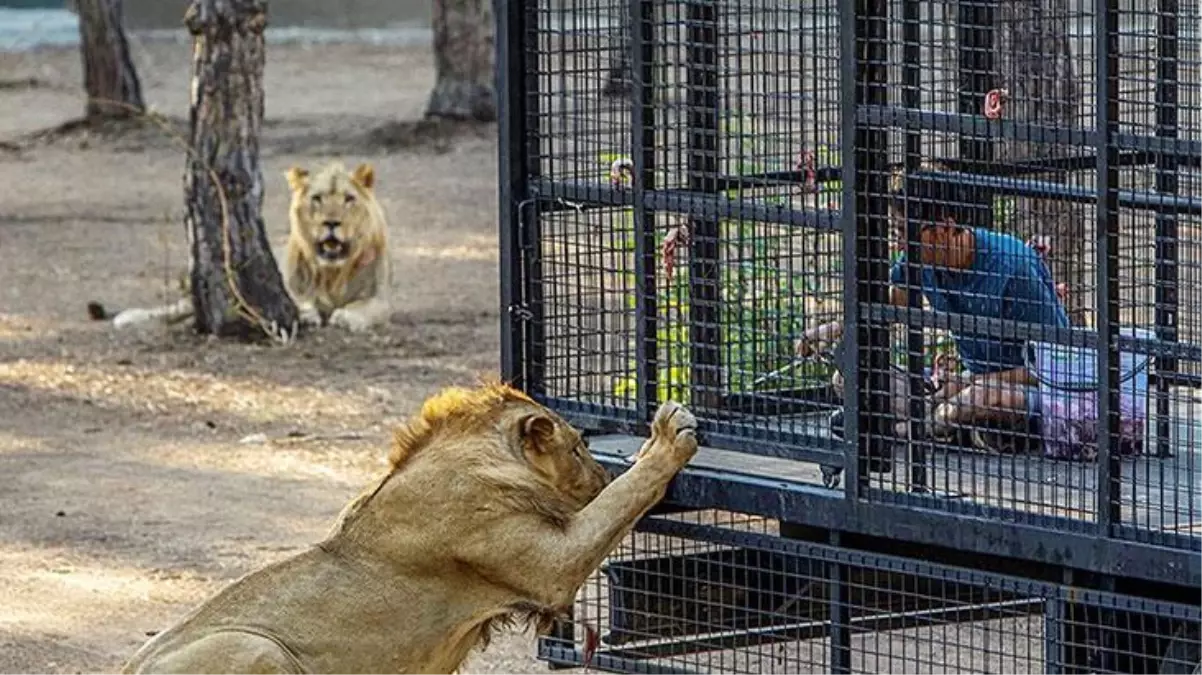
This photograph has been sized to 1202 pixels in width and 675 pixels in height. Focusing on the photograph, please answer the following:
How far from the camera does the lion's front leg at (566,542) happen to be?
600 centimetres

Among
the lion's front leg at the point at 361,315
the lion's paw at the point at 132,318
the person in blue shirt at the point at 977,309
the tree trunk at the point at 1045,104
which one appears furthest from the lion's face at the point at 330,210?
the person in blue shirt at the point at 977,309

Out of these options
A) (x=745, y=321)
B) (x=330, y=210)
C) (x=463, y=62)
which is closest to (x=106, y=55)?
(x=463, y=62)

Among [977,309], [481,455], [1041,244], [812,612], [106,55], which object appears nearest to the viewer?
[481,455]

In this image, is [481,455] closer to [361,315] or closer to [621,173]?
[621,173]

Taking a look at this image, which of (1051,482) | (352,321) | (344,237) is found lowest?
(352,321)

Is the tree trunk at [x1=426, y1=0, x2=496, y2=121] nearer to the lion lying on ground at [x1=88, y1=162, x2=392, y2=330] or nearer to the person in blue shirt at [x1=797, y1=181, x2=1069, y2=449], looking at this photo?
the lion lying on ground at [x1=88, y1=162, x2=392, y2=330]

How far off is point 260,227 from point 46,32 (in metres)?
15.7

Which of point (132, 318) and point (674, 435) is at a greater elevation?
point (674, 435)

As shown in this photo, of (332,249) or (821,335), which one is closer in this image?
(821,335)

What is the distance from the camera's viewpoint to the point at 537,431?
617cm

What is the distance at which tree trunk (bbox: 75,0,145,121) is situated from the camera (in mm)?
20688

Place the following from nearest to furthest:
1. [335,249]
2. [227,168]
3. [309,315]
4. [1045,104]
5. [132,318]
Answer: [1045,104] < [227,168] < [132,318] < [309,315] < [335,249]

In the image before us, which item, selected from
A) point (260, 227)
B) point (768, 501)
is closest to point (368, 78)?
point (260, 227)

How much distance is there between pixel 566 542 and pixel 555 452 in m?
0.28
